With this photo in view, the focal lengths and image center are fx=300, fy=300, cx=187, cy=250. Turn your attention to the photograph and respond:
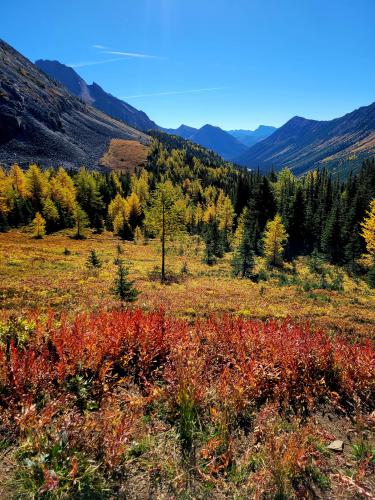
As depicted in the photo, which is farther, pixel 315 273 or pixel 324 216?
pixel 324 216

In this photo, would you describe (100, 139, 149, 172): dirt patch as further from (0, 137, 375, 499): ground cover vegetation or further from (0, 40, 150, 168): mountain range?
(0, 137, 375, 499): ground cover vegetation

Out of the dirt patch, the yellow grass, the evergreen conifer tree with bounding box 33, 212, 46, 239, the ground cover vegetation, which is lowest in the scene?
the evergreen conifer tree with bounding box 33, 212, 46, 239

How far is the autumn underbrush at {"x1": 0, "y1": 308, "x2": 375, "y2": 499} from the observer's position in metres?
3.73

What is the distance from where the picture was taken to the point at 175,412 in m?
4.96

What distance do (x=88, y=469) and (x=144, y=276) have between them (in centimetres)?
3101

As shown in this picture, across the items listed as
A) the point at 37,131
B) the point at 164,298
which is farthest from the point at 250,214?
the point at 37,131

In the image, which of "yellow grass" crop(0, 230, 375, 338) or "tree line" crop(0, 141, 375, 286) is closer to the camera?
"yellow grass" crop(0, 230, 375, 338)

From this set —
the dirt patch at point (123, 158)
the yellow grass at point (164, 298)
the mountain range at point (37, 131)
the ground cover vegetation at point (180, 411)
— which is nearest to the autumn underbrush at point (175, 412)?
the ground cover vegetation at point (180, 411)

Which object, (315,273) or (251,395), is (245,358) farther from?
(315,273)

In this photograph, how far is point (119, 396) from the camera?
17.7 feet

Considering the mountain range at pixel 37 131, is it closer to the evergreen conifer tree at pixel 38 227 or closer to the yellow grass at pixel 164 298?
the evergreen conifer tree at pixel 38 227

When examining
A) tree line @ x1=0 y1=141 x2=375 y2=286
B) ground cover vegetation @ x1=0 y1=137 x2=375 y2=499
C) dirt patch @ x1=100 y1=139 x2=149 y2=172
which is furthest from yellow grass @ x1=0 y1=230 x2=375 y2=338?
dirt patch @ x1=100 y1=139 x2=149 y2=172

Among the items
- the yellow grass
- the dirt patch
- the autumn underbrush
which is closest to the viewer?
the autumn underbrush

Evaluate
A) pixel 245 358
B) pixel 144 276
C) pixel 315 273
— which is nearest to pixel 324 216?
pixel 315 273
